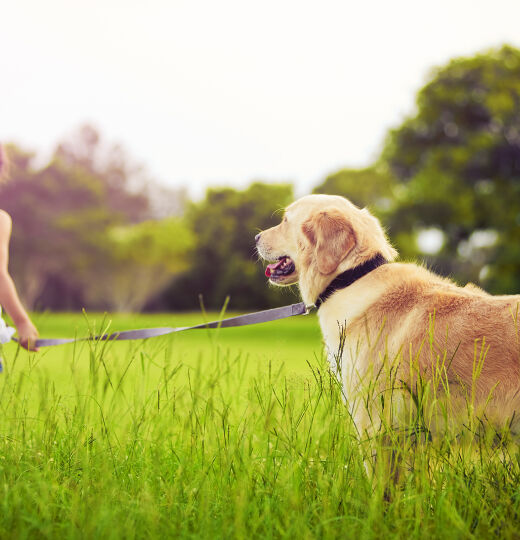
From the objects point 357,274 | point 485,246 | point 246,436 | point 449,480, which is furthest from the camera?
point 485,246

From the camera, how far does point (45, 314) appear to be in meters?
3.63

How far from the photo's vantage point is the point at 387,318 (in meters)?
3.28

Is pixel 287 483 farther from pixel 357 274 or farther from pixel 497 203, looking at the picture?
pixel 497 203

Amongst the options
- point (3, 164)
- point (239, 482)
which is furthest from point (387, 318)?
point (3, 164)

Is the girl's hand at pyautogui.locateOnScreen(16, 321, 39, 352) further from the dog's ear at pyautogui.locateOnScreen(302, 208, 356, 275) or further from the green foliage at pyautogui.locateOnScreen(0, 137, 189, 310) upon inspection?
the green foliage at pyautogui.locateOnScreen(0, 137, 189, 310)

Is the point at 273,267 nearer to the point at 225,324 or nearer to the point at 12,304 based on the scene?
the point at 225,324

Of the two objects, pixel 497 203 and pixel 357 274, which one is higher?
pixel 497 203

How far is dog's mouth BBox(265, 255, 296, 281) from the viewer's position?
13.0ft

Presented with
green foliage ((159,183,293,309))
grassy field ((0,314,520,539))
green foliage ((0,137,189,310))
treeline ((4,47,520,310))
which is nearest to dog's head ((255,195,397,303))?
grassy field ((0,314,520,539))

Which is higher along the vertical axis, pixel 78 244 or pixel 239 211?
pixel 239 211

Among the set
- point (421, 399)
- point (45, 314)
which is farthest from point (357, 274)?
point (45, 314)

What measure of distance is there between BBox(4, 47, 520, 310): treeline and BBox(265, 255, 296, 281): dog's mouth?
730 inches

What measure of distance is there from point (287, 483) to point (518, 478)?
1105mm

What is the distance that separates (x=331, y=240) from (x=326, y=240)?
1.2 inches
